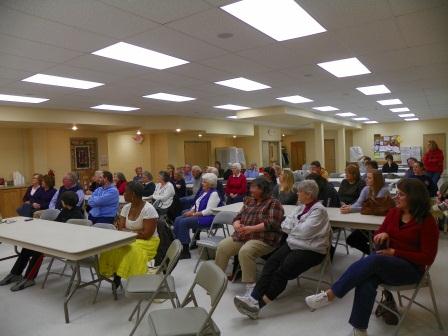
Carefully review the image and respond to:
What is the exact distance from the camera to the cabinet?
321 inches

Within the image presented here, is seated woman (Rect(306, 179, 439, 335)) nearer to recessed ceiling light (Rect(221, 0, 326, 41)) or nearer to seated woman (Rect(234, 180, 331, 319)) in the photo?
seated woman (Rect(234, 180, 331, 319))

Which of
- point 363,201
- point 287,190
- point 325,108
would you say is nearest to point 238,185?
point 287,190

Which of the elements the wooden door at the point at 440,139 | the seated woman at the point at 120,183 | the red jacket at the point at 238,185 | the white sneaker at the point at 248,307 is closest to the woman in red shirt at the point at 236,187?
the red jacket at the point at 238,185

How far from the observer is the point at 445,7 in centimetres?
315

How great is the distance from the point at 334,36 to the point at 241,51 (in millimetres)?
1120

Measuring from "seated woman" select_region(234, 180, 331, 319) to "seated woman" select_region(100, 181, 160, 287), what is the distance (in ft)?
3.26

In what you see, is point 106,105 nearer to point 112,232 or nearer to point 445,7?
point 112,232

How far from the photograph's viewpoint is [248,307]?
9.43ft

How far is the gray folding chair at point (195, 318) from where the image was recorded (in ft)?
6.45

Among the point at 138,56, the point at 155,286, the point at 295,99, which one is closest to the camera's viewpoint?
the point at 155,286

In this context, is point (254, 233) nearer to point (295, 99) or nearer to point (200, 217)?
point (200, 217)

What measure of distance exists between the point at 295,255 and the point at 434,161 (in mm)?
5925

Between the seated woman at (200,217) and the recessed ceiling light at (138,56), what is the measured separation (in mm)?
1666

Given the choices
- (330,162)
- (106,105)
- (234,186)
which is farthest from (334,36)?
(330,162)
